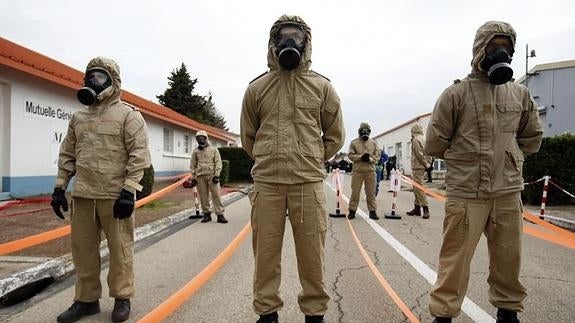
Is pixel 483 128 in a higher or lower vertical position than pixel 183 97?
lower

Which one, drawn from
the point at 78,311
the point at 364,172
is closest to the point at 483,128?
the point at 78,311

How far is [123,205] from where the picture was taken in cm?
366

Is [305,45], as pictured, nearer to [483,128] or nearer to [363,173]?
[483,128]

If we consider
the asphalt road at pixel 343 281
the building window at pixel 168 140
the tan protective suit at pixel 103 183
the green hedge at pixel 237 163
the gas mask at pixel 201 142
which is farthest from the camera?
the green hedge at pixel 237 163

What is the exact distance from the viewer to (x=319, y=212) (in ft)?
10.7

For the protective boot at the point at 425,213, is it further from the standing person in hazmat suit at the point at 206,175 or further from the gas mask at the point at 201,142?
the gas mask at the point at 201,142

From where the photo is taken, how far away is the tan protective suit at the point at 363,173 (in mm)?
9805

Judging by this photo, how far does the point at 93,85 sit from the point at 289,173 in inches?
77.3

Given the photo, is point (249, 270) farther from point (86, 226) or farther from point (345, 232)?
point (345, 232)

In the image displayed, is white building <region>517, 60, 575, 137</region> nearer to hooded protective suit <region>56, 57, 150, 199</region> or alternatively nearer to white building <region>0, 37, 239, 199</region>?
white building <region>0, 37, 239, 199</region>

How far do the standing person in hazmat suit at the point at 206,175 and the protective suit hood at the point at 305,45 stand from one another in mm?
6610

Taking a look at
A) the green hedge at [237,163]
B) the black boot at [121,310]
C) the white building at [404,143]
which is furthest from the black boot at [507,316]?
the white building at [404,143]

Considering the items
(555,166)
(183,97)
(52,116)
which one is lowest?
(555,166)

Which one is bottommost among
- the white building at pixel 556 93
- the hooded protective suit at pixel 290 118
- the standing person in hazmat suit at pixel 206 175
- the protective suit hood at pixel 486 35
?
the standing person in hazmat suit at pixel 206 175
